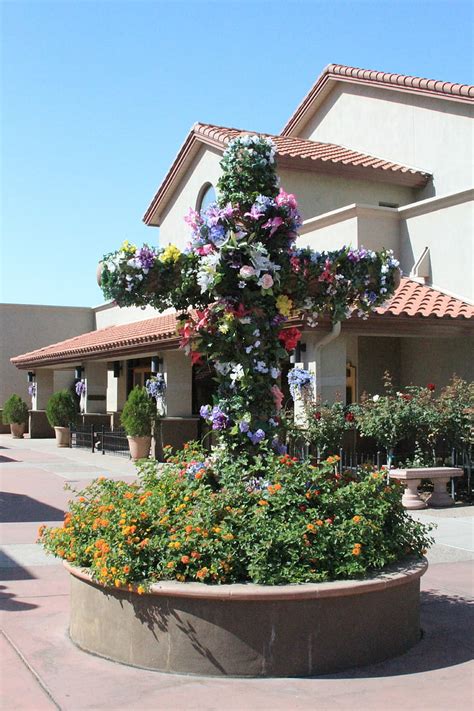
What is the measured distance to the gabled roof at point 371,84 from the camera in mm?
19286

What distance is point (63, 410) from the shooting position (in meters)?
26.4

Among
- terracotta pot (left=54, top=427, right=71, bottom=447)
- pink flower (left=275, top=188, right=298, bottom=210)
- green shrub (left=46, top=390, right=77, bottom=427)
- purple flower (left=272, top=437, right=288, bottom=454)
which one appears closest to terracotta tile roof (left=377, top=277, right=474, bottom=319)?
pink flower (left=275, top=188, right=298, bottom=210)

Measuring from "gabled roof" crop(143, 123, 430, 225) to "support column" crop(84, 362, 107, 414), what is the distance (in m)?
6.15

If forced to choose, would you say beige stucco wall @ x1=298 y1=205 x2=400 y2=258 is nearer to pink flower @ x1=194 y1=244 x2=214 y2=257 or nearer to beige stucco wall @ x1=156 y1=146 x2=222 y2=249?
beige stucco wall @ x1=156 y1=146 x2=222 y2=249

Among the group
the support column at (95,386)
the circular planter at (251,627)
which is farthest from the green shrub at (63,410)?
the circular planter at (251,627)

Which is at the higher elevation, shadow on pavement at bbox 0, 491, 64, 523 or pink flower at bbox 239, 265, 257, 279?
pink flower at bbox 239, 265, 257, 279

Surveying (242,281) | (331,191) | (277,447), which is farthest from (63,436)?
(242,281)

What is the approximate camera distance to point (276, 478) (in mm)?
6195

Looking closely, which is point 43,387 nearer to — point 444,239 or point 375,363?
point 375,363

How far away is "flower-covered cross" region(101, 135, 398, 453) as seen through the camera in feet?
21.5

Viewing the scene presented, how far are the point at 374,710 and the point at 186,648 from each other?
4.06ft

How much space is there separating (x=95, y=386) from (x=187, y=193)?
704 cm

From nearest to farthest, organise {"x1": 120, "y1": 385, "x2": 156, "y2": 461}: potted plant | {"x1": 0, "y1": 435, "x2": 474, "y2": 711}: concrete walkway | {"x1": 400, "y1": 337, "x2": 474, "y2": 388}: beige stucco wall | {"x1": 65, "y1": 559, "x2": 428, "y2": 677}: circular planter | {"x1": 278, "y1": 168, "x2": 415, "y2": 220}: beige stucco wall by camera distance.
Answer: {"x1": 0, "y1": 435, "x2": 474, "y2": 711}: concrete walkway
{"x1": 65, "y1": 559, "x2": 428, "y2": 677}: circular planter
{"x1": 400, "y1": 337, "x2": 474, "y2": 388}: beige stucco wall
{"x1": 120, "y1": 385, "x2": 156, "y2": 461}: potted plant
{"x1": 278, "y1": 168, "x2": 415, "y2": 220}: beige stucco wall

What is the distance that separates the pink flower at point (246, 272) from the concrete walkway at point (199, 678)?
2.85 meters
